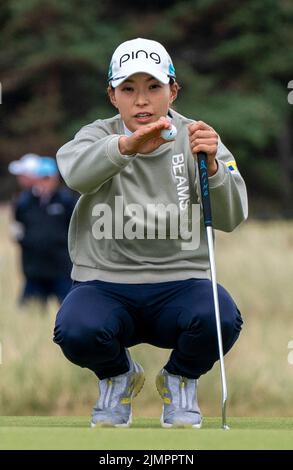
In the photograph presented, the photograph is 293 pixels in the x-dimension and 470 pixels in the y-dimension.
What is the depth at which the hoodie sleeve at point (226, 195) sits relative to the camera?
5531 millimetres

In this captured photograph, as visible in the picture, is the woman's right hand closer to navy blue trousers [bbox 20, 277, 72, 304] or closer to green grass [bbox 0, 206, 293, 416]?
green grass [bbox 0, 206, 293, 416]

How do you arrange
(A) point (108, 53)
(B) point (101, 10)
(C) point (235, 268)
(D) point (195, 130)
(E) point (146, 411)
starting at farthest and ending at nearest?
1. (B) point (101, 10)
2. (A) point (108, 53)
3. (C) point (235, 268)
4. (E) point (146, 411)
5. (D) point (195, 130)

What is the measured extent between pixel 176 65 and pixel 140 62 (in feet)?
90.7

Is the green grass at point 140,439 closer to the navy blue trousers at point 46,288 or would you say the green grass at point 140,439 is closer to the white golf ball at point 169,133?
the white golf ball at point 169,133

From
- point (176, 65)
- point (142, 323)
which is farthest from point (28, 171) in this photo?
point (176, 65)

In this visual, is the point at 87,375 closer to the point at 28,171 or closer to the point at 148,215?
the point at 28,171

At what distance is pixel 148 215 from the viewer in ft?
18.5

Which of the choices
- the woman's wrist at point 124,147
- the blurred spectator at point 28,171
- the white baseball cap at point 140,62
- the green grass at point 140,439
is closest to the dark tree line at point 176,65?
the blurred spectator at point 28,171

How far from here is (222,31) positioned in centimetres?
3516

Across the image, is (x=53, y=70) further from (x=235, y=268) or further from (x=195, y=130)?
(x=195, y=130)

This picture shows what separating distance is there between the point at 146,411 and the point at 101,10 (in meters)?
26.5

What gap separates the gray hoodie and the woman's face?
136 mm

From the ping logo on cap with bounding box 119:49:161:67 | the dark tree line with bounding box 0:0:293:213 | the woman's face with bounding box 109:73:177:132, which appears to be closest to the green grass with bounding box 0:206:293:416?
the woman's face with bounding box 109:73:177:132
